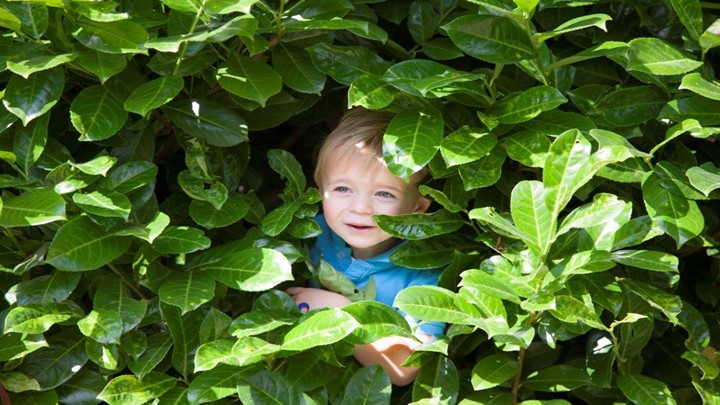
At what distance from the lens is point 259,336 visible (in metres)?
1.98

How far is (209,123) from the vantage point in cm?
208

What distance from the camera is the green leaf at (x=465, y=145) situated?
193 cm

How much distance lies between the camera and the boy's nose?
2.23 metres

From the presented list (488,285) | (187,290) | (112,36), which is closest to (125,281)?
(187,290)

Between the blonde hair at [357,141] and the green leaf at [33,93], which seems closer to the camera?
the green leaf at [33,93]

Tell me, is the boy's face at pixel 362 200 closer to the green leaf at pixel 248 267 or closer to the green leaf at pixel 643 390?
the green leaf at pixel 248 267

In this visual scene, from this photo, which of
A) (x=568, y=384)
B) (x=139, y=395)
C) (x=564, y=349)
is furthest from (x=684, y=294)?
(x=139, y=395)

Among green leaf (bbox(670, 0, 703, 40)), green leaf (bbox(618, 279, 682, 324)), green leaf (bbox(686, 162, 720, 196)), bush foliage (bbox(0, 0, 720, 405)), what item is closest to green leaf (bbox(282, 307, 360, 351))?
bush foliage (bbox(0, 0, 720, 405))

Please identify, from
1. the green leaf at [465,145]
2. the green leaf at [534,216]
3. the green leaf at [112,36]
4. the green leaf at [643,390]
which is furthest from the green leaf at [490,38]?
the green leaf at [643,390]

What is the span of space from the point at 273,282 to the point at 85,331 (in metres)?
0.38

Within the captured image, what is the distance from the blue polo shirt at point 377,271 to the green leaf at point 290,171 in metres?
0.20

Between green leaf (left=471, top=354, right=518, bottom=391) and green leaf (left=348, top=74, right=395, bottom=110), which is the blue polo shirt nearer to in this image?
green leaf (left=471, top=354, right=518, bottom=391)

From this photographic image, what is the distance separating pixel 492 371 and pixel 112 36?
1014mm

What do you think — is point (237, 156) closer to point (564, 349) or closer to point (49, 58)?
point (49, 58)
